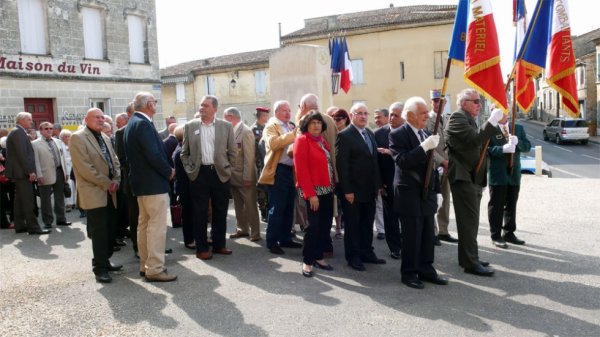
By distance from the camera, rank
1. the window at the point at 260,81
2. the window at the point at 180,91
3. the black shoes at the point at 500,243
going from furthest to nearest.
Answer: the window at the point at 180,91 < the window at the point at 260,81 < the black shoes at the point at 500,243

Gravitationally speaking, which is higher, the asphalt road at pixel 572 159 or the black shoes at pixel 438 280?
the black shoes at pixel 438 280

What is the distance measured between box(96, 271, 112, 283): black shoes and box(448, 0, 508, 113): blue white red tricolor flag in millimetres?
4530

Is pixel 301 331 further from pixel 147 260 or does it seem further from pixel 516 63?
pixel 516 63

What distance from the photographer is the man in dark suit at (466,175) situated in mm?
5316

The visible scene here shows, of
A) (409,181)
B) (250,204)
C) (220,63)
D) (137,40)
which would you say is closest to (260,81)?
(220,63)

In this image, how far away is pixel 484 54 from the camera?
525cm

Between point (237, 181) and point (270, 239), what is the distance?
111cm


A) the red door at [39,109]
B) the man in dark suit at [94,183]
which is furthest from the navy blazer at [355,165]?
the red door at [39,109]

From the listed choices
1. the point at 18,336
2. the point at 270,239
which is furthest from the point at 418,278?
the point at 18,336

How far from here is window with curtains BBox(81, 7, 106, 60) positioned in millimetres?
17984

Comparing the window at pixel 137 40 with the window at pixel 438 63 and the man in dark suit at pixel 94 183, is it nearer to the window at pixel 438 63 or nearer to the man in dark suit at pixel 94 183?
the man in dark suit at pixel 94 183

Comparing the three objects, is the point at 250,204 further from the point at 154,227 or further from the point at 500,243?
the point at 500,243

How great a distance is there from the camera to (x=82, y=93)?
18.0 meters

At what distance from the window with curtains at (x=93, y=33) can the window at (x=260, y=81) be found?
19.4 m
